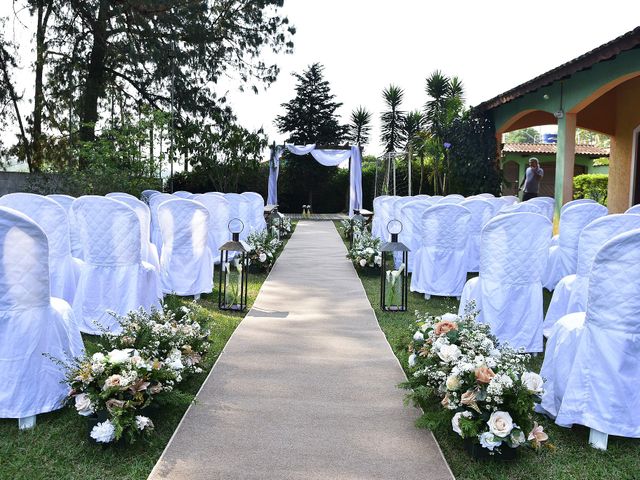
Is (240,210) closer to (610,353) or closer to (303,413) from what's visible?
(303,413)

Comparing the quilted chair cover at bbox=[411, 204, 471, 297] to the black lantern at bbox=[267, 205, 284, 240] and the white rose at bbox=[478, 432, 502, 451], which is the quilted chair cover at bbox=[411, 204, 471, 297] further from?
the black lantern at bbox=[267, 205, 284, 240]

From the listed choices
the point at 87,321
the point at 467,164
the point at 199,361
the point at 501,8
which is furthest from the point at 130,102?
the point at 199,361

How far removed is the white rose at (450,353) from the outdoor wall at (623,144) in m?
11.8

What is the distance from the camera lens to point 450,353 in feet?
10.3

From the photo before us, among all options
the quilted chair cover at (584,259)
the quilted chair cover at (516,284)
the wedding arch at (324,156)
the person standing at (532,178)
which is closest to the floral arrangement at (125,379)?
the quilted chair cover at (516,284)

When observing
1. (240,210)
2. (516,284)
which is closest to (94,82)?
(240,210)

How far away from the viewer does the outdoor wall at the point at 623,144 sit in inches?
515

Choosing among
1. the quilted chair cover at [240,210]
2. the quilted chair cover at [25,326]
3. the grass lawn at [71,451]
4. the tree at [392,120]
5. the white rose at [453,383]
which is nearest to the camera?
the grass lawn at [71,451]

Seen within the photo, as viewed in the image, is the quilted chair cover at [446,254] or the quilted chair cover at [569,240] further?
the quilted chair cover at [446,254]

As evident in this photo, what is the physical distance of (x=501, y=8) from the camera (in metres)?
9.50

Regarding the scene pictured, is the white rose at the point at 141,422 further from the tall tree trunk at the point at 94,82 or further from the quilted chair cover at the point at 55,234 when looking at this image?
the tall tree trunk at the point at 94,82

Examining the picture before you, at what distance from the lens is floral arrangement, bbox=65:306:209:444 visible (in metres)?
2.82

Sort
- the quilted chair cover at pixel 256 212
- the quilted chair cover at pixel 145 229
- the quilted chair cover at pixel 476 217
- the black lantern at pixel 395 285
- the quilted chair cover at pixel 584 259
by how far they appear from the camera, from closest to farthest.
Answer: the quilted chair cover at pixel 584 259
the quilted chair cover at pixel 145 229
the black lantern at pixel 395 285
the quilted chair cover at pixel 476 217
the quilted chair cover at pixel 256 212

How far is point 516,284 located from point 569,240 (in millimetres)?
1889
